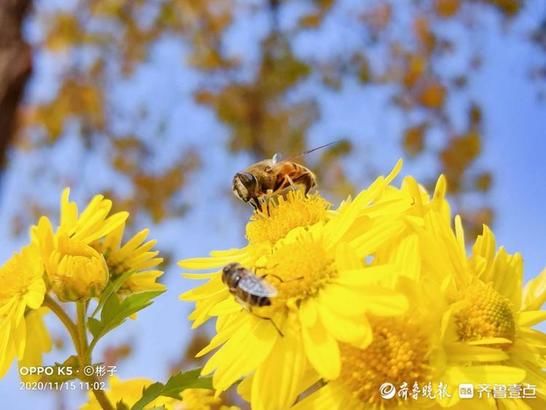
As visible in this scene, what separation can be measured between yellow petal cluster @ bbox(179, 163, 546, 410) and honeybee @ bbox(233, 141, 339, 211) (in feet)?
0.91

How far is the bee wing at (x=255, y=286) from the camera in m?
0.50

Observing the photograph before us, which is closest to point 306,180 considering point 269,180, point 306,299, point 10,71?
point 269,180

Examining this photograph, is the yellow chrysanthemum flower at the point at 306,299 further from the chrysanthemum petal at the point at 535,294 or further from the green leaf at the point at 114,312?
the chrysanthemum petal at the point at 535,294

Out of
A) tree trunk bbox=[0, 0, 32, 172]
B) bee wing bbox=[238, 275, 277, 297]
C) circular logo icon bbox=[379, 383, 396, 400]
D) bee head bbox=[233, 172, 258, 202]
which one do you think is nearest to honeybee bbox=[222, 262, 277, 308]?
bee wing bbox=[238, 275, 277, 297]

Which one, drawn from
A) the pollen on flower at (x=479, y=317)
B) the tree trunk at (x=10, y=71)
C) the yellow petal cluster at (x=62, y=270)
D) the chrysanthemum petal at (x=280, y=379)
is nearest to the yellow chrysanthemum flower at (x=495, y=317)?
the pollen on flower at (x=479, y=317)

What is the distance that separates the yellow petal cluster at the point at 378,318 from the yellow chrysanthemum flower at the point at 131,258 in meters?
0.17

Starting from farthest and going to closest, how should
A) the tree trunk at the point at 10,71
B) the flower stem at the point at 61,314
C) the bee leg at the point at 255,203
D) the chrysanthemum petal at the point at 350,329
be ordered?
the tree trunk at the point at 10,71, the bee leg at the point at 255,203, the flower stem at the point at 61,314, the chrysanthemum petal at the point at 350,329

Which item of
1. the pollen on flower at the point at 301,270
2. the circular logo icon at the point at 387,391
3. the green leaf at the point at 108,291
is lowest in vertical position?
the circular logo icon at the point at 387,391

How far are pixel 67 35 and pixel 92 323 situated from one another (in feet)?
21.2

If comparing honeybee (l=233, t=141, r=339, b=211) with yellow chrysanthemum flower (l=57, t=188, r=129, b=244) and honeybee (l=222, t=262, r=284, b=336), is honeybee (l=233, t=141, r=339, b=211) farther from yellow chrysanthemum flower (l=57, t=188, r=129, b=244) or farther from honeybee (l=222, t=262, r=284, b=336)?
honeybee (l=222, t=262, r=284, b=336)

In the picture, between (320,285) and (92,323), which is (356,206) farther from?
(92,323)

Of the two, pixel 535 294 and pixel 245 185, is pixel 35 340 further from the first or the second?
pixel 535 294

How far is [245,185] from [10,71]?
11.1 feet

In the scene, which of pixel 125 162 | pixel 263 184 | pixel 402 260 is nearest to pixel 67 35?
pixel 125 162
